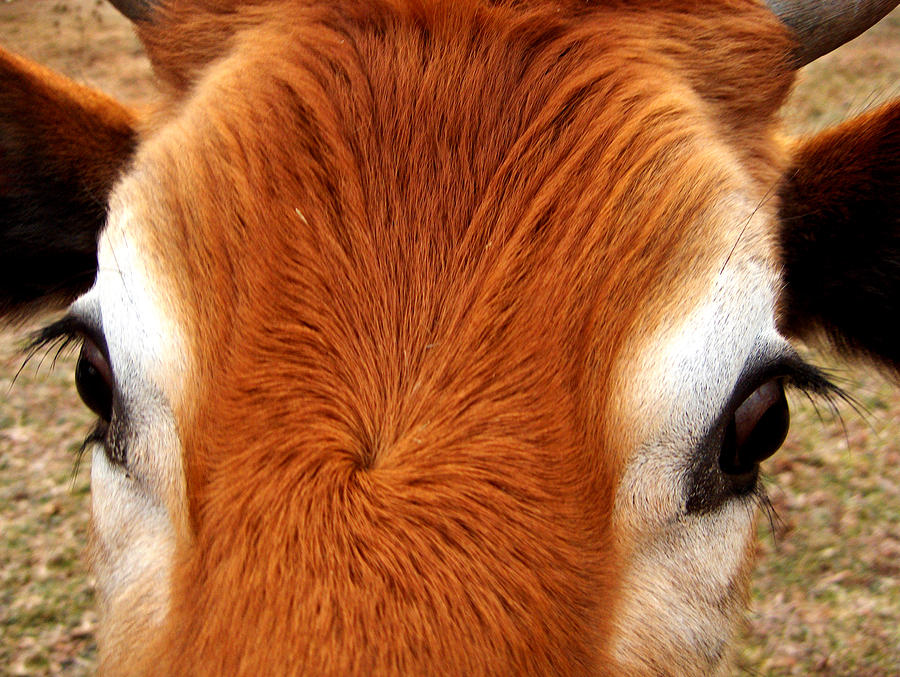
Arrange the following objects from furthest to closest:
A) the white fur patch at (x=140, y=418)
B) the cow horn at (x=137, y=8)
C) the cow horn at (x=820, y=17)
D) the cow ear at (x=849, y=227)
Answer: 1. the cow horn at (x=137, y=8)
2. the cow horn at (x=820, y=17)
3. the cow ear at (x=849, y=227)
4. the white fur patch at (x=140, y=418)

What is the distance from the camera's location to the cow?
1.52 meters

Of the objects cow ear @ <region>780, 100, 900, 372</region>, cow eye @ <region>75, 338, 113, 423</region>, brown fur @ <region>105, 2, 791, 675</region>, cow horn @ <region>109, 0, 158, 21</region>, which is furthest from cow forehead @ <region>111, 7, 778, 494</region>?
cow horn @ <region>109, 0, 158, 21</region>

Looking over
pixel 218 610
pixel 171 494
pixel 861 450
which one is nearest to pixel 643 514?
pixel 218 610

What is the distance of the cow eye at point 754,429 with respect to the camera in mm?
1854

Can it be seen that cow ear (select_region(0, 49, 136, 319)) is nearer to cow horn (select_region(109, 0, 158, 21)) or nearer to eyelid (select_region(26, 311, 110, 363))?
cow horn (select_region(109, 0, 158, 21))

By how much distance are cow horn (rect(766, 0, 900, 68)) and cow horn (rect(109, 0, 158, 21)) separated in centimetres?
167

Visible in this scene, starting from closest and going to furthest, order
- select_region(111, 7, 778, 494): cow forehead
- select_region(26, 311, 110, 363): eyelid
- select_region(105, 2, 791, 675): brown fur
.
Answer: select_region(105, 2, 791, 675): brown fur, select_region(111, 7, 778, 494): cow forehead, select_region(26, 311, 110, 363): eyelid

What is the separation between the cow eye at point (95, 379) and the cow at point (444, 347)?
0.5 inches

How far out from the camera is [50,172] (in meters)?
2.44

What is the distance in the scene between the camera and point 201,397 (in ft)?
5.69

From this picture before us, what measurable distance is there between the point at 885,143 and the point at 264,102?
1474 mm

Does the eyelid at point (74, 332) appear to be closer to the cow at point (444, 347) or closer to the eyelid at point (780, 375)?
the cow at point (444, 347)

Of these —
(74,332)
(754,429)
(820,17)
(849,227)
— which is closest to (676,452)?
(754,429)

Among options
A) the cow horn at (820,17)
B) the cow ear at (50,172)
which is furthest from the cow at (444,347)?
the cow ear at (50,172)
